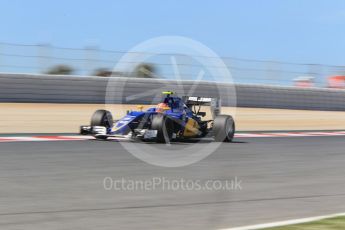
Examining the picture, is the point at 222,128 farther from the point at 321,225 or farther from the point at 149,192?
the point at 321,225

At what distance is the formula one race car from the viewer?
12391mm

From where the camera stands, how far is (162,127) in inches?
486

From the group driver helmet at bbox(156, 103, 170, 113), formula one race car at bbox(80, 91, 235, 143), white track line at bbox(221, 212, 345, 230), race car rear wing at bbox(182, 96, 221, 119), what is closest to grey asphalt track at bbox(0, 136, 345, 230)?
white track line at bbox(221, 212, 345, 230)

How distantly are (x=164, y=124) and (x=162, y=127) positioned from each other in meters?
0.11

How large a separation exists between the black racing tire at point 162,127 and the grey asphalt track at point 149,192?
0.86m

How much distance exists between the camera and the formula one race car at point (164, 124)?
1239 centimetres

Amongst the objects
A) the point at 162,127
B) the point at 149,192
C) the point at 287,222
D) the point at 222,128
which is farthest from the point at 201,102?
the point at 287,222

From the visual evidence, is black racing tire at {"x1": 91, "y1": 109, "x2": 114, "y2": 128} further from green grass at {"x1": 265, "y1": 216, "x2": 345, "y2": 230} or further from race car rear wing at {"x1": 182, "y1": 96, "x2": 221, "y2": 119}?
green grass at {"x1": 265, "y1": 216, "x2": 345, "y2": 230}

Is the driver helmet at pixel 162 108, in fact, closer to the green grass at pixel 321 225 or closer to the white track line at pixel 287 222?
the white track line at pixel 287 222

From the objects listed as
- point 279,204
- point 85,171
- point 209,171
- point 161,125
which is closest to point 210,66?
point 161,125

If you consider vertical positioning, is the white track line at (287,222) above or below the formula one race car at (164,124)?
below

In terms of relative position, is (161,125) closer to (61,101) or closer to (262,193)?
(262,193)

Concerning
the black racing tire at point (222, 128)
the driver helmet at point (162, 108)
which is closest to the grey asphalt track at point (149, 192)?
the driver helmet at point (162, 108)

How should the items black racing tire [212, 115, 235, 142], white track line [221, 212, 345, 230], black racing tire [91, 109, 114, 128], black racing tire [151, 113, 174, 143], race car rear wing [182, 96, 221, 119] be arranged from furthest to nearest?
race car rear wing [182, 96, 221, 119]
black racing tire [212, 115, 235, 142]
black racing tire [91, 109, 114, 128]
black racing tire [151, 113, 174, 143]
white track line [221, 212, 345, 230]
